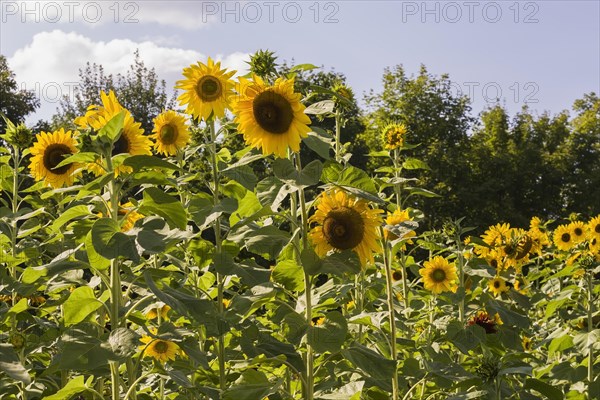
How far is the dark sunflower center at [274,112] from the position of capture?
3178 mm

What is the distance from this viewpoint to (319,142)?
315 centimetres

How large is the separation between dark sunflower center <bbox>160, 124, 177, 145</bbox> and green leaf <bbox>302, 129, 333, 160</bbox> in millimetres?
1631

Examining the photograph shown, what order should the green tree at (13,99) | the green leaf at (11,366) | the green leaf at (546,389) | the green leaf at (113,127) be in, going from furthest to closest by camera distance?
the green tree at (13,99) → the green leaf at (546,389) → the green leaf at (113,127) → the green leaf at (11,366)

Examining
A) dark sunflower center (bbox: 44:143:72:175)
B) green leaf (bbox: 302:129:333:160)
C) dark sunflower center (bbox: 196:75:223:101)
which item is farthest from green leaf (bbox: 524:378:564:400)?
dark sunflower center (bbox: 44:143:72:175)

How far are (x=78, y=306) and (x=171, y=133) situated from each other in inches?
70.3

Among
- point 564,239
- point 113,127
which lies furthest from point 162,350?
point 564,239

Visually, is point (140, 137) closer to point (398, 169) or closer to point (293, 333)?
point (293, 333)

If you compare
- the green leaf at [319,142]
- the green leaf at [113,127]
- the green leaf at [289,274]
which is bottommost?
the green leaf at [289,274]

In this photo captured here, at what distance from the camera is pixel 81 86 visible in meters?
35.4

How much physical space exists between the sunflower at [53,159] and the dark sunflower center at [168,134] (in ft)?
2.07

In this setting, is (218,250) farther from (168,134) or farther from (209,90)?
(168,134)

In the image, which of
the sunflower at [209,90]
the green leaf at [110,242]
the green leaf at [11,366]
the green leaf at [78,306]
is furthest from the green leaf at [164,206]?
the sunflower at [209,90]

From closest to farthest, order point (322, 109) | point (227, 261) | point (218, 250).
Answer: point (322, 109), point (227, 261), point (218, 250)

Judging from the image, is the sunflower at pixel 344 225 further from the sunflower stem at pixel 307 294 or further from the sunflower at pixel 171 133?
the sunflower at pixel 171 133
